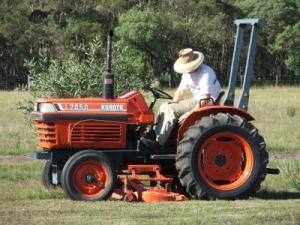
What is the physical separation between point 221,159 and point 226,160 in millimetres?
76

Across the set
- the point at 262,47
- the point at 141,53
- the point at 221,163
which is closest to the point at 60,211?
the point at 221,163

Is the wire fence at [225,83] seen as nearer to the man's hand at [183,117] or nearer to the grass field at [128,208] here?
the grass field at [128,208]

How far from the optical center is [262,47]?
6544 centimetres

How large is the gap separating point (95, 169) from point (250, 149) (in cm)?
201

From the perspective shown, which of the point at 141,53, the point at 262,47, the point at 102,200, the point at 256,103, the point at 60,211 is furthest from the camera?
the point at 262,47

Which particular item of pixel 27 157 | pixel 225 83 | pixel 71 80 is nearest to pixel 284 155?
pixel 71 80

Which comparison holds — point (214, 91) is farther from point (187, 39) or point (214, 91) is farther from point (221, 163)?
point (187, 39)

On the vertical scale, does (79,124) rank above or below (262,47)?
below

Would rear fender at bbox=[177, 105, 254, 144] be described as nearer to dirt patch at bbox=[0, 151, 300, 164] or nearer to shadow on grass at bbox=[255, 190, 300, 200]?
shadow on grass at bbox=[255, 190, 300, 200]

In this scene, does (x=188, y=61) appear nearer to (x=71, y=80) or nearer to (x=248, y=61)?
(x=248, y=61)

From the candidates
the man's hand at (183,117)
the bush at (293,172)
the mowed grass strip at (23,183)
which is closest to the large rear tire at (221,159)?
the man's hand at (183,117)

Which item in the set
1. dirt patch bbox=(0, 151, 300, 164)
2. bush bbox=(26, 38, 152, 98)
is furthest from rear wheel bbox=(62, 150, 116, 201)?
bush bbox=(26, 38, 152, 98)

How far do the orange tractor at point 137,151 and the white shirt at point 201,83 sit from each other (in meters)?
0.23

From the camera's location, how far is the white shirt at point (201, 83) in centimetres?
1077
